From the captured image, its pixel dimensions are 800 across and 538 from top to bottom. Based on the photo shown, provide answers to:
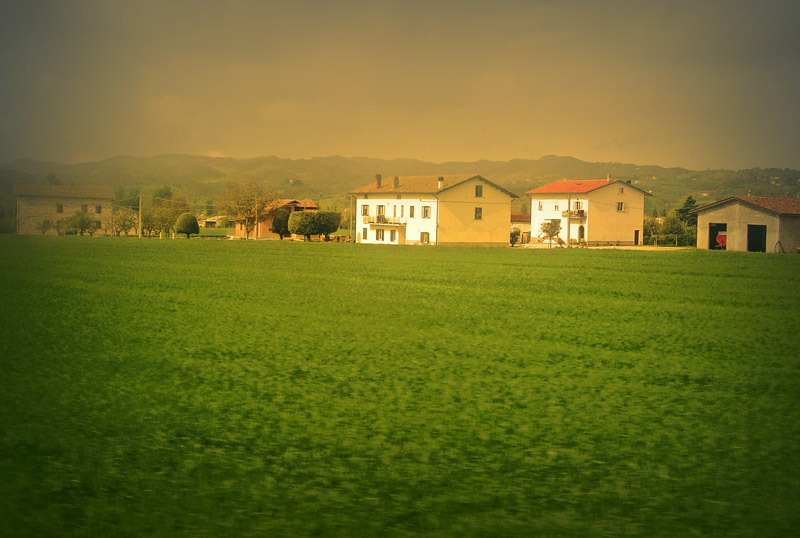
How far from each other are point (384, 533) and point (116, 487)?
70.3 inches

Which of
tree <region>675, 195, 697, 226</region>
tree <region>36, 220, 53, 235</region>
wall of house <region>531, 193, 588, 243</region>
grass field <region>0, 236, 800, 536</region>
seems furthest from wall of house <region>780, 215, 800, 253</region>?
tree <region>36, 220, 53, 235</region>

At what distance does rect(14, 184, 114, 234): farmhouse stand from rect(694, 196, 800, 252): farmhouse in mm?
54826

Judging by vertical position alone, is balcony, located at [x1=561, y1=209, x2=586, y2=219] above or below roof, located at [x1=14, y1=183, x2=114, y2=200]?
below

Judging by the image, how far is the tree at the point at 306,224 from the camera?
69.6 metres

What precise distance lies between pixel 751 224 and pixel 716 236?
3.92 metres

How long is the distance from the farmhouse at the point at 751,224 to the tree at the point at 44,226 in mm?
58993

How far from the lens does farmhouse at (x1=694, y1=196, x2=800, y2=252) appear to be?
52.8 meters

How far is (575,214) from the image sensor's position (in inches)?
2906

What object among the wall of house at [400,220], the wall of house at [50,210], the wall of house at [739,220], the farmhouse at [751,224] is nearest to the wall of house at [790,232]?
the farmhouse at [751,224]

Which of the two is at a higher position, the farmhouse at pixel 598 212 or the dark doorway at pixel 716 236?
the farmhouse at pixel 598 212

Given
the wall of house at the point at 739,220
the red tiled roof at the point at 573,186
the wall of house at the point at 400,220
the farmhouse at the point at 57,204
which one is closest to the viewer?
the wall of house at the point at 739,220

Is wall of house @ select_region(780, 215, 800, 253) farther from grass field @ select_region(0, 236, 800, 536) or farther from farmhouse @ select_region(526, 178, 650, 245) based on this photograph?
grass field @ select_region(0, 236, 800, 536)

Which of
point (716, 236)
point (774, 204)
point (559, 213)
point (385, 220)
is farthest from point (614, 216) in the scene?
point (385, 220)

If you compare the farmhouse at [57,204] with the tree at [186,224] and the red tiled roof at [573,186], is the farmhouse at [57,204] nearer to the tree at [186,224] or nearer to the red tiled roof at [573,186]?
the tree at [186,224]
